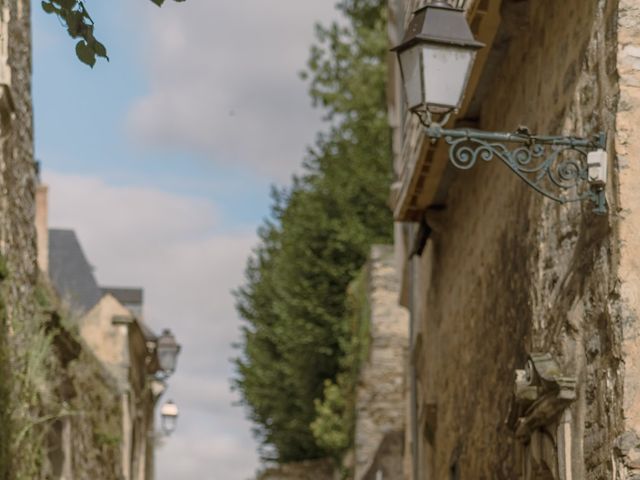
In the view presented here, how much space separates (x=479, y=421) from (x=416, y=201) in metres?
2.77

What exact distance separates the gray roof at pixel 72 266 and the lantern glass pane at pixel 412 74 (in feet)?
73.0

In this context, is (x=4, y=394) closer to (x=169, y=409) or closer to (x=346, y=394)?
(x=169, y=409)

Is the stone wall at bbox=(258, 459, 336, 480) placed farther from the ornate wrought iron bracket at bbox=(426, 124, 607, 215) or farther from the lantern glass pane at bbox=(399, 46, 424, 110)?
the lantern glass pane at bbox=(399, 46, 424, 110)

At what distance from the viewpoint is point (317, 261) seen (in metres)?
35.4

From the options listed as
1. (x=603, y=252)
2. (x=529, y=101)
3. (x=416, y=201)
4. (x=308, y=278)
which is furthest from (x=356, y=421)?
(x=603, y=252)

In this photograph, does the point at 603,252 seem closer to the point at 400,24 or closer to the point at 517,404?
the point at 517,404

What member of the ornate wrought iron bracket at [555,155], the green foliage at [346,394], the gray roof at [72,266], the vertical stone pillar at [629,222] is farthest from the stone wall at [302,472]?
the vertical stone pillar at [629,222]

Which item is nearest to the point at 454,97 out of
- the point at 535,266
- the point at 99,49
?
the point at 99,49

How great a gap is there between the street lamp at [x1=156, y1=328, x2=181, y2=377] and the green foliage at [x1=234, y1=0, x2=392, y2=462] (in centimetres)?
1002

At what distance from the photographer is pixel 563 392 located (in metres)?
8.18

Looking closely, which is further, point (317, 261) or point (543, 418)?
point (317, 261)

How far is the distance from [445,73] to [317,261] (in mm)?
27499

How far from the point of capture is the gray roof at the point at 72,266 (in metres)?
30.4

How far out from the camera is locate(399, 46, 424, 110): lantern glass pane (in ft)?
25.9
